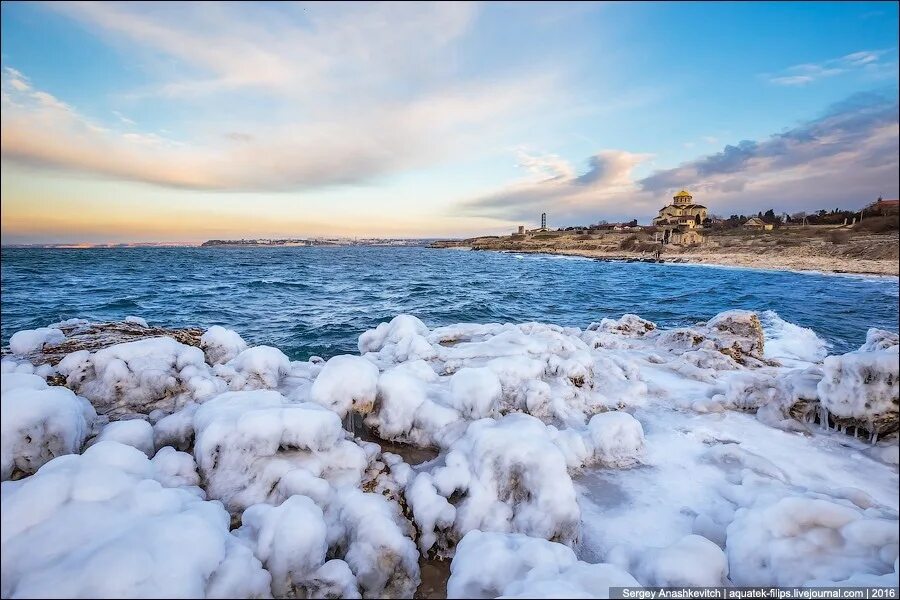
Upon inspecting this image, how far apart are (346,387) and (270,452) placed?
4.32 ft

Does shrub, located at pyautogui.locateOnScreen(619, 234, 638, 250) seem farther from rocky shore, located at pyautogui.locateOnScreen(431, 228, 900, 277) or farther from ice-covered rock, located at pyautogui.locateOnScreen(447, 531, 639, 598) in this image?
ice-covered rock, located at pyautogui.locateOnScreen(447, 531, 639, 598)

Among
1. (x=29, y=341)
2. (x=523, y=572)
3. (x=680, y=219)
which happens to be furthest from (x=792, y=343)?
(x=680, y=219)

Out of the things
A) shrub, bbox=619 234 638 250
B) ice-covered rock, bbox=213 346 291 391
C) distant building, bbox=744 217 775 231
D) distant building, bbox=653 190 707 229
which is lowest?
ice-covered rock, bbox=213 346 291 391

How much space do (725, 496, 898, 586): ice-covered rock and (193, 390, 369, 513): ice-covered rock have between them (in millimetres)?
3487

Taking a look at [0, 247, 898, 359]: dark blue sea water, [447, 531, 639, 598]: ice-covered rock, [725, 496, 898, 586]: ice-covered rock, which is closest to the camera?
[447, 531, 639, 598]: ice-covered rock

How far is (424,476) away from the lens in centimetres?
423

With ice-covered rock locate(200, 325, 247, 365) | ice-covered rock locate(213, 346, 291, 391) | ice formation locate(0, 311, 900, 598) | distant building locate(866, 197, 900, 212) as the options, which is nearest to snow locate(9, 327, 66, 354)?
ice formation locate(0, 311, 900, 598)

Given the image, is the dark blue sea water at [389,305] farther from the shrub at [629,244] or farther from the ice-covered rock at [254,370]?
the shrub at [629,244]

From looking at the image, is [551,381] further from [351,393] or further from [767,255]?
[767,255]

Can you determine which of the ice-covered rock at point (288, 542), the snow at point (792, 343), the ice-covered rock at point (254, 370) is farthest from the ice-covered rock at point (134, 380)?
the snow at point (792, 343)

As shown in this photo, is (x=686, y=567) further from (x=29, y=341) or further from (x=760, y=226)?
(x=760, y=226)

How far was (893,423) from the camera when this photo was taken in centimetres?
390

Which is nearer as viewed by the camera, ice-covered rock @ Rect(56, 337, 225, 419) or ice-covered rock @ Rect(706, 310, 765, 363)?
ice-covered rock @ Rect(56, 337, 225, 419)

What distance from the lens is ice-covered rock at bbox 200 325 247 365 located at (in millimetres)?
7191
